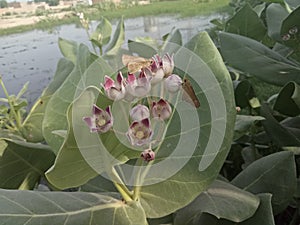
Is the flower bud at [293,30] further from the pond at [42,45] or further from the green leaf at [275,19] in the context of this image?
the pond at [42,45]

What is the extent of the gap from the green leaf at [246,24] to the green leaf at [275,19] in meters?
0.02

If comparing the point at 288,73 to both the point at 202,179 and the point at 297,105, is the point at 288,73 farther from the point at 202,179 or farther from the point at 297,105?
the point at 202,179

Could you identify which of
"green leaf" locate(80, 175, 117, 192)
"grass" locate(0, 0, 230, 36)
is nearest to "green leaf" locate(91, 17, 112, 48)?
"green leaf" locate(80, 175, 117, 192)

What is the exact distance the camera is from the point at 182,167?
373 mm

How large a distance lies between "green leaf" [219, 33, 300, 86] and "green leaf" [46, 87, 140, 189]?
0.90 ft

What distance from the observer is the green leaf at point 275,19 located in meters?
0.63

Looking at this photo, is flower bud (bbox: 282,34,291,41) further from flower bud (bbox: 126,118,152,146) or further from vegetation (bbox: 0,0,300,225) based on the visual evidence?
flower bud (bbox: 126,118,152,146)

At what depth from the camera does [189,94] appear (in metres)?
0.36

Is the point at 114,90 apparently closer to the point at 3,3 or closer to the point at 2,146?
the point at 2,146

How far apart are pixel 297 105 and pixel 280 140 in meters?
0.05

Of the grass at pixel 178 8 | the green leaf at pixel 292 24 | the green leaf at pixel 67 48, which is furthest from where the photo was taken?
the grass at pixel 178 8

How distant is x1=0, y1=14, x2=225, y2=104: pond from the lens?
1.62 metres

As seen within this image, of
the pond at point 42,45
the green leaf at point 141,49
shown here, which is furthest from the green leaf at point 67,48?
the pond at point 42,45

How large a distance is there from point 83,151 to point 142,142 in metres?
0.06
